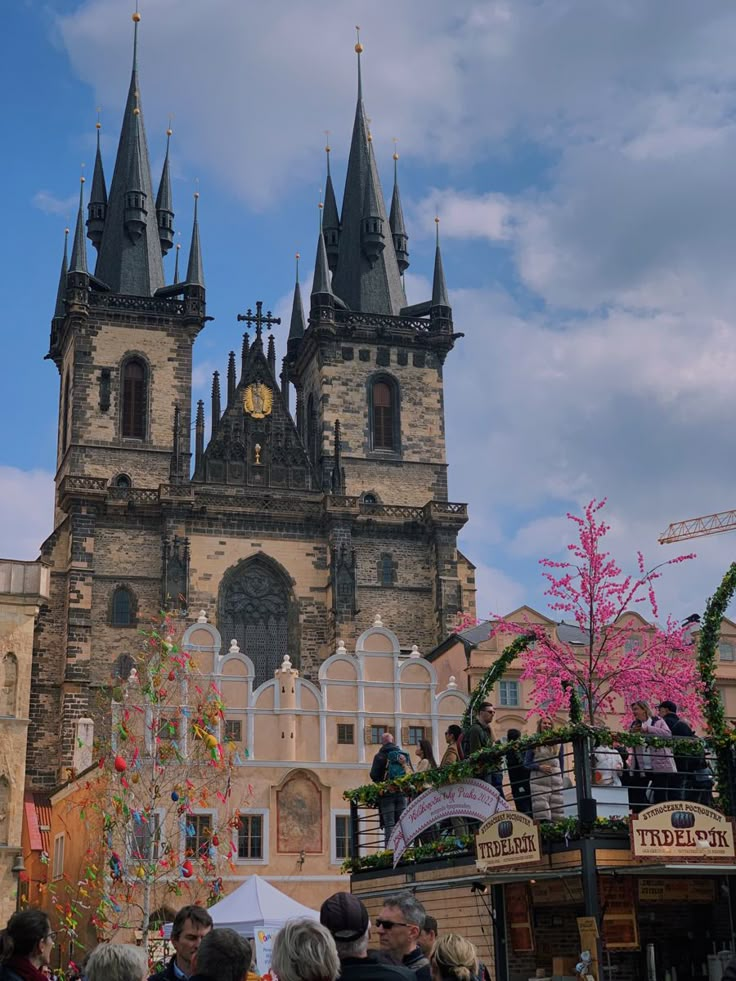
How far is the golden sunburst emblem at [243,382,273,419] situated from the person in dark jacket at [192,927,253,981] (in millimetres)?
48666

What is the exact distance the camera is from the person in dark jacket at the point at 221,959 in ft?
18.3

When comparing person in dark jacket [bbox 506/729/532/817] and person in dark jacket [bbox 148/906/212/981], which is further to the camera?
person in dark jacket [bbox 506/729/532/817]

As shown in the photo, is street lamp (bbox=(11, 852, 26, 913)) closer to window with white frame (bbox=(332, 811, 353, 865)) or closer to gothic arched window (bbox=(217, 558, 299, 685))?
window with white frame (bbox=(332, 811, 353, 865))

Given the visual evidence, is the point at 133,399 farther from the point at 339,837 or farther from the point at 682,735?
the point at 682,735

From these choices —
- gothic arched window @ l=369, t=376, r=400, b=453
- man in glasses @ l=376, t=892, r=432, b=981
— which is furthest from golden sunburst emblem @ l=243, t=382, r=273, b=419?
man in glasses @ l=376, t=892, r=432, b=981

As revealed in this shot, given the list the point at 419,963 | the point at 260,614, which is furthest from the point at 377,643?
the point at 419,963

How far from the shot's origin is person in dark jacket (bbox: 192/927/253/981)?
5582 millimetres

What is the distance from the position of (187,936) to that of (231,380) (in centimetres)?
4816

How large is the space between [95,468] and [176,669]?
21475 mm

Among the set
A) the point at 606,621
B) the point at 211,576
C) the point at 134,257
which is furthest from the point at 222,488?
the point at 606,621

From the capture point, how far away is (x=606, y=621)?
3788 centimetres

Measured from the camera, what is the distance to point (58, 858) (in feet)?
119

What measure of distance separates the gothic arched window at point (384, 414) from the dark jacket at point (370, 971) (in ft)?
161

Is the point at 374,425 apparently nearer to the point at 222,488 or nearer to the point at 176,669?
the point at 222,488
